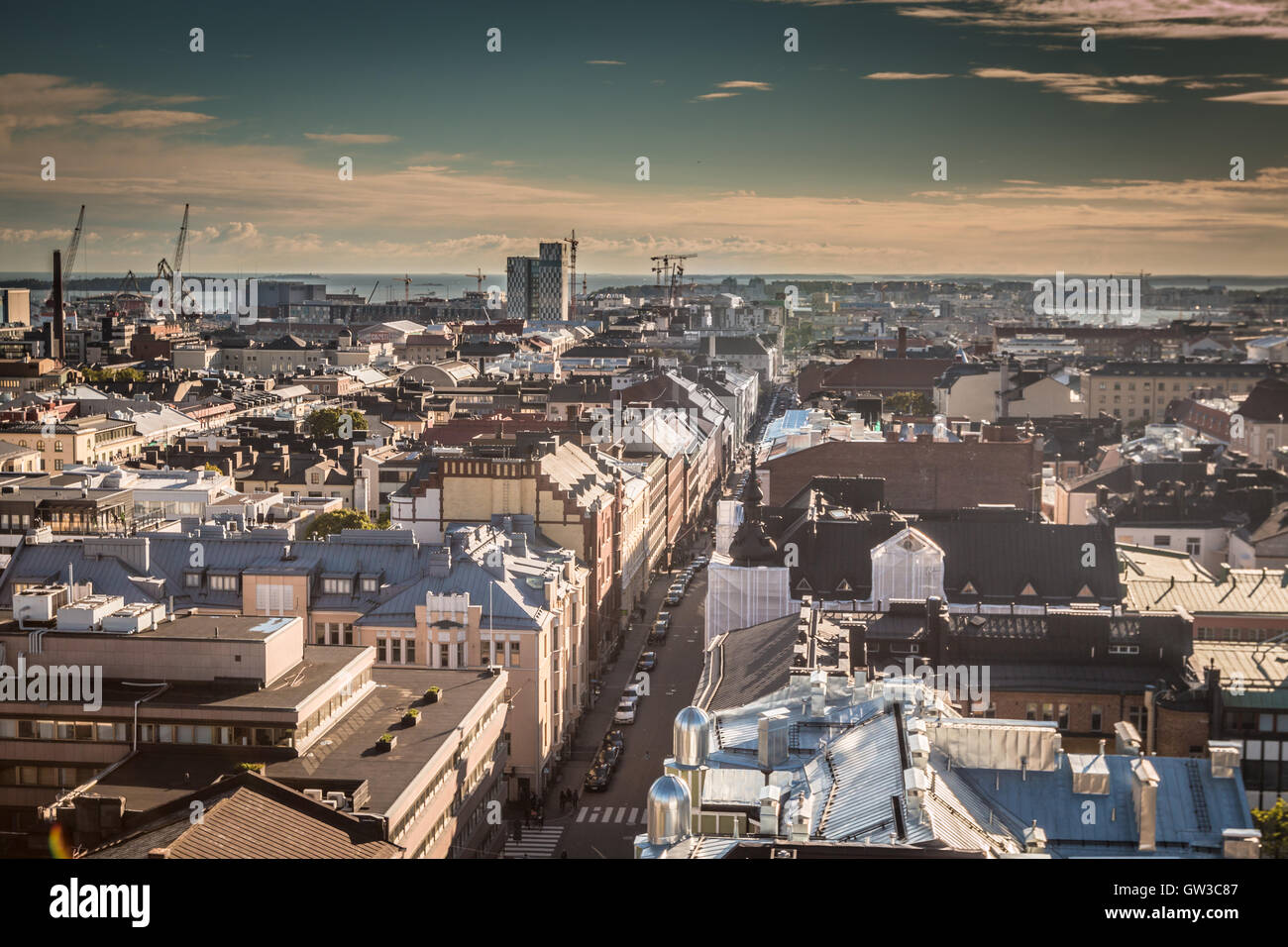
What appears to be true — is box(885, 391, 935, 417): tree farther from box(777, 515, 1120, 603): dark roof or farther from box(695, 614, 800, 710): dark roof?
box(695, 614, 800, 710): dark roof

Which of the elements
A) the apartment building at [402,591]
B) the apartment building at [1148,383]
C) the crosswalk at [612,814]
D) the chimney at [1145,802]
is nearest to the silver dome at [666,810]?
the chimney at [1145,802]

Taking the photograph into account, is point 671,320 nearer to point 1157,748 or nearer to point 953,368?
point 953,368

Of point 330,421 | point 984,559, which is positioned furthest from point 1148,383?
point 984,559

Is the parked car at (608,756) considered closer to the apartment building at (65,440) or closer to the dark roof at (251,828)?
the dark roof at (251,828)

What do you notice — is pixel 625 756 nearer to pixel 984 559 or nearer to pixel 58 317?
pixel 984 559

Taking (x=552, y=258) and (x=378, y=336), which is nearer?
(x=378, y=336)
